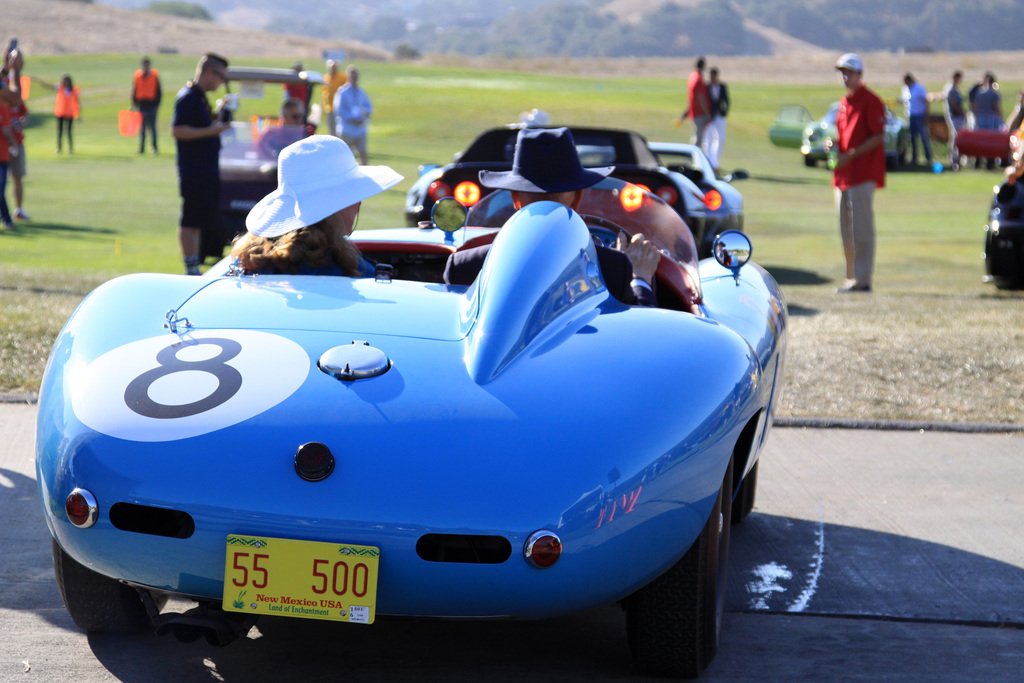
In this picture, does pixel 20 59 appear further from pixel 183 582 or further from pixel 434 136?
Result: pixel 434 136

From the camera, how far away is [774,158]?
2695 centimetres

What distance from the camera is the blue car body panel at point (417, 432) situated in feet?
7.88

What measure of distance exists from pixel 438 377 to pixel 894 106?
101 ft

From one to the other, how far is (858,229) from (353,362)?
7.70 meters

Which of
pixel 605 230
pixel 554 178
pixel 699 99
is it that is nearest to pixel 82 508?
pixel 554 178

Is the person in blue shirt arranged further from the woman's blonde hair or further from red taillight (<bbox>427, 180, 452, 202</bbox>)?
red taillight (<bbox>427, 180, 452, 202</bbox>)

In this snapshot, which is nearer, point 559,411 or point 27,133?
point 559,411

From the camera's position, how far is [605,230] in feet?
13.3

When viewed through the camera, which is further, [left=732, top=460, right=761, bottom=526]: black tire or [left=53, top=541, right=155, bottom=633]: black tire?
[left=732, top=460, right=761, bottom=526]: black tire

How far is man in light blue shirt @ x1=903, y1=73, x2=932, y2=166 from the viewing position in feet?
82.8

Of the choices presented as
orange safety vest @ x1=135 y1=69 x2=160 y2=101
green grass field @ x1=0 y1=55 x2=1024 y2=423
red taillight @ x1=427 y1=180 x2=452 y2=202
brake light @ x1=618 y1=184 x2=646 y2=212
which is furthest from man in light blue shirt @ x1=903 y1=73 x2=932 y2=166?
brake light @ x1=618 y1=184 x2=646 y2=212

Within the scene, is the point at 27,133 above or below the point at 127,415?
below

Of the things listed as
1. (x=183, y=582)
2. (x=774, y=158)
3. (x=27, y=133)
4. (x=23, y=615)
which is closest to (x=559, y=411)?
(x=183, y=582)

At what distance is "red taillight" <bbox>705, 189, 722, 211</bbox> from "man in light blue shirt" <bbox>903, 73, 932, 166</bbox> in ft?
55.6
